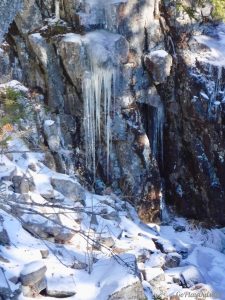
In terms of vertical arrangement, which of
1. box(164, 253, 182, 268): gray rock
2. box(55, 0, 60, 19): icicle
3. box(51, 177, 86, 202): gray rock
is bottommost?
box(164, 253, 182, 268): gray rock

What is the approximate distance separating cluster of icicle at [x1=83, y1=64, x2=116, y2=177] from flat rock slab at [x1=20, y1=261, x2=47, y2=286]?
5.03 metres

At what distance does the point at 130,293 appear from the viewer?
4.49 m

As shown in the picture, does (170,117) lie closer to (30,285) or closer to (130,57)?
(130,57)

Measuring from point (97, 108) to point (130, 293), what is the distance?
5.38 metres

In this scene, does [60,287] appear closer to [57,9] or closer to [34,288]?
[34,288]

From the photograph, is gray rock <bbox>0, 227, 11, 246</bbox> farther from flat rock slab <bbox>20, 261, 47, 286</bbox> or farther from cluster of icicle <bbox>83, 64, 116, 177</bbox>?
cluster of icicle <bbox>83, 64, 116, 177</bbox>

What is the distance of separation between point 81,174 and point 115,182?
2.82 ft

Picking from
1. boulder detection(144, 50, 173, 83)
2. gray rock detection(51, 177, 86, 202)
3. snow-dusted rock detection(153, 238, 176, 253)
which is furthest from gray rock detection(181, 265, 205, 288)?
boulder detection(144, 50, 173, 83)

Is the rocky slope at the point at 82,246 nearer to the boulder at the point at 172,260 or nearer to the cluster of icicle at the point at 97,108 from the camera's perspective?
the boulder at the point at 172,260

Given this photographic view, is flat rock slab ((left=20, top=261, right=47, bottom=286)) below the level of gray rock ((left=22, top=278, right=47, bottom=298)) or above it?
above

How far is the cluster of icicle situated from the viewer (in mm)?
9102

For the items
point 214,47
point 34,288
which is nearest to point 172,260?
point 34,288

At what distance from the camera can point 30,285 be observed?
4.54 m

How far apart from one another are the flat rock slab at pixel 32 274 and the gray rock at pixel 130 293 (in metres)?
0.78
